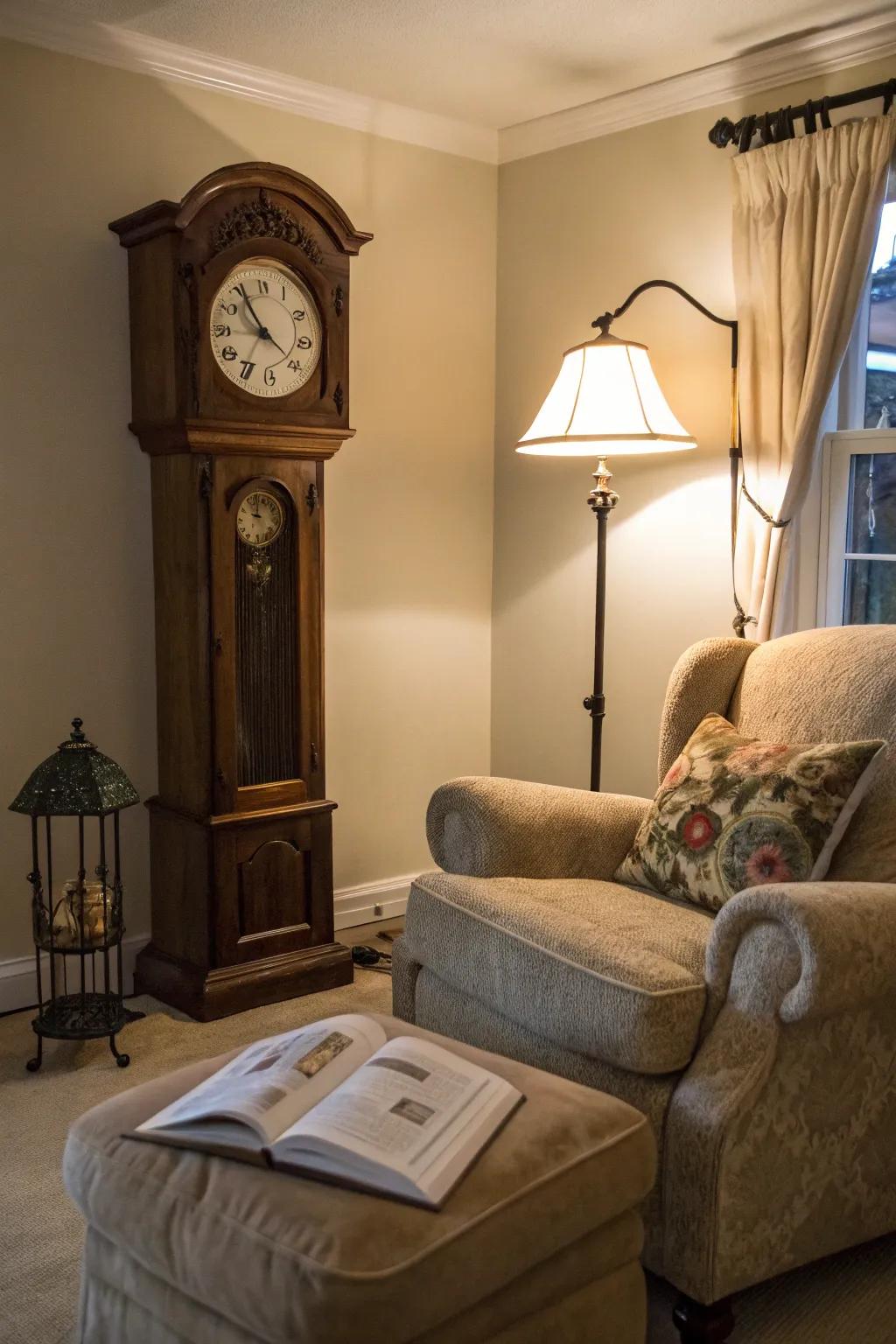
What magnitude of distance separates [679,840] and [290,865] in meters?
1.19

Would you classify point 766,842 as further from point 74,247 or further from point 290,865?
point 74,247

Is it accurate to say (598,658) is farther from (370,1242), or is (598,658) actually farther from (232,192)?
(370,1242)

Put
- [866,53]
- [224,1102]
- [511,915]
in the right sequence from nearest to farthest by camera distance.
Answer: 1. [224,1102]
2. [511,915]
3. [866,53]

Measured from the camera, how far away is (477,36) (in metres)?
3.06

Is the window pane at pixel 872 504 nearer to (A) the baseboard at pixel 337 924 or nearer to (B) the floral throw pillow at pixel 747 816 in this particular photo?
(B) the floral throw pillow at pixel 747 816

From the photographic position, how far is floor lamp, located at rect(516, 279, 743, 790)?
2998 mm

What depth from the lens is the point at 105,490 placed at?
313 cm

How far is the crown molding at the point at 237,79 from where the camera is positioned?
114 inches

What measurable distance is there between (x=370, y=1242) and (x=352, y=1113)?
18cm

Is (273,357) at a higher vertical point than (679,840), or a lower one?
higher

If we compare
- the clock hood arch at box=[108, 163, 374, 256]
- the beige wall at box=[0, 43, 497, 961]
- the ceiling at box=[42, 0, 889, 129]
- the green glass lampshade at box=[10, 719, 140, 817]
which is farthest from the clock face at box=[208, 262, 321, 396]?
the green glass lampshade at box=[10, 719, 140, 817]

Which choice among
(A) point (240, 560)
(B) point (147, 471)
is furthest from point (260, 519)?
(B) point (147, 471)

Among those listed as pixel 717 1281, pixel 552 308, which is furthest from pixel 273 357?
pixel 717 1281

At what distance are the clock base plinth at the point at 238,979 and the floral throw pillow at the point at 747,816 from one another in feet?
3.50
